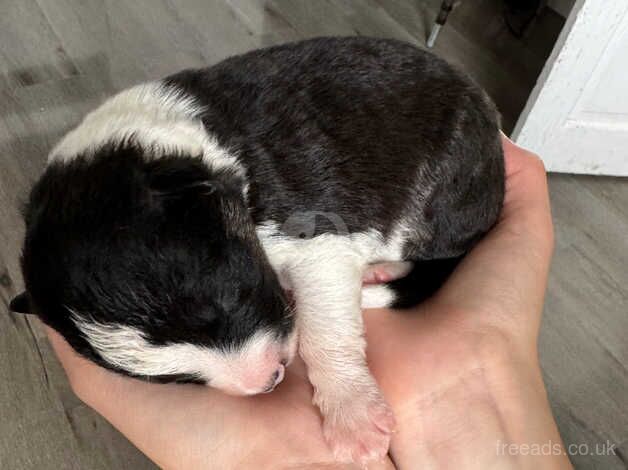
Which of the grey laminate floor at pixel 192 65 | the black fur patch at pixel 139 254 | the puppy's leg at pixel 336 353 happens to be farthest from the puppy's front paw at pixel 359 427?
the grey laminate floor at pixel 192 65

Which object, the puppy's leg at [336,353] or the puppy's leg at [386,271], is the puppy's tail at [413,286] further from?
the puppy's leg at [336,353]

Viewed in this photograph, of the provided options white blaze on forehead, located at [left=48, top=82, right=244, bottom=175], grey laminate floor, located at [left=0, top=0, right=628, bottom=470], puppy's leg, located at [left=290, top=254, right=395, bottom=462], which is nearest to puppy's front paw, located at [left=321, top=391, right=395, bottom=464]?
puppy's leg, located at [left=290, top=254, right=395, bottom=462]

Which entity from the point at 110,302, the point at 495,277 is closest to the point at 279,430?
the point at 110,302

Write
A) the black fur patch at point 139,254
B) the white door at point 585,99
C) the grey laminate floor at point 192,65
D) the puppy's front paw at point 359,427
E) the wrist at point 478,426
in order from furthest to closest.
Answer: the white door at point 585,99
the grey laminate floor at point 192,65
the wrist at point 478,426
the puppy's front paw at point 359,427
the black fur patch at point 139,254

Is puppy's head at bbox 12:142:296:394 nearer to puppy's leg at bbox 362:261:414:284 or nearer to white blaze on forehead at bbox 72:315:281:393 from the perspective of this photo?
white blaze on forehead at bbox 72:315:281:393

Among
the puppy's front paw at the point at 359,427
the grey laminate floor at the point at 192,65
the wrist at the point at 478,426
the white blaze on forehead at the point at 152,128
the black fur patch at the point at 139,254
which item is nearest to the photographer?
the black fur patch at the point at 139,254

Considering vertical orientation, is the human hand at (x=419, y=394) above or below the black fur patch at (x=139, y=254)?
below

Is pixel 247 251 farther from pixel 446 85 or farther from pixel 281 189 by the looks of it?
pixel 446 85

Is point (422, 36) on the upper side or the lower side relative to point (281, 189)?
lower
